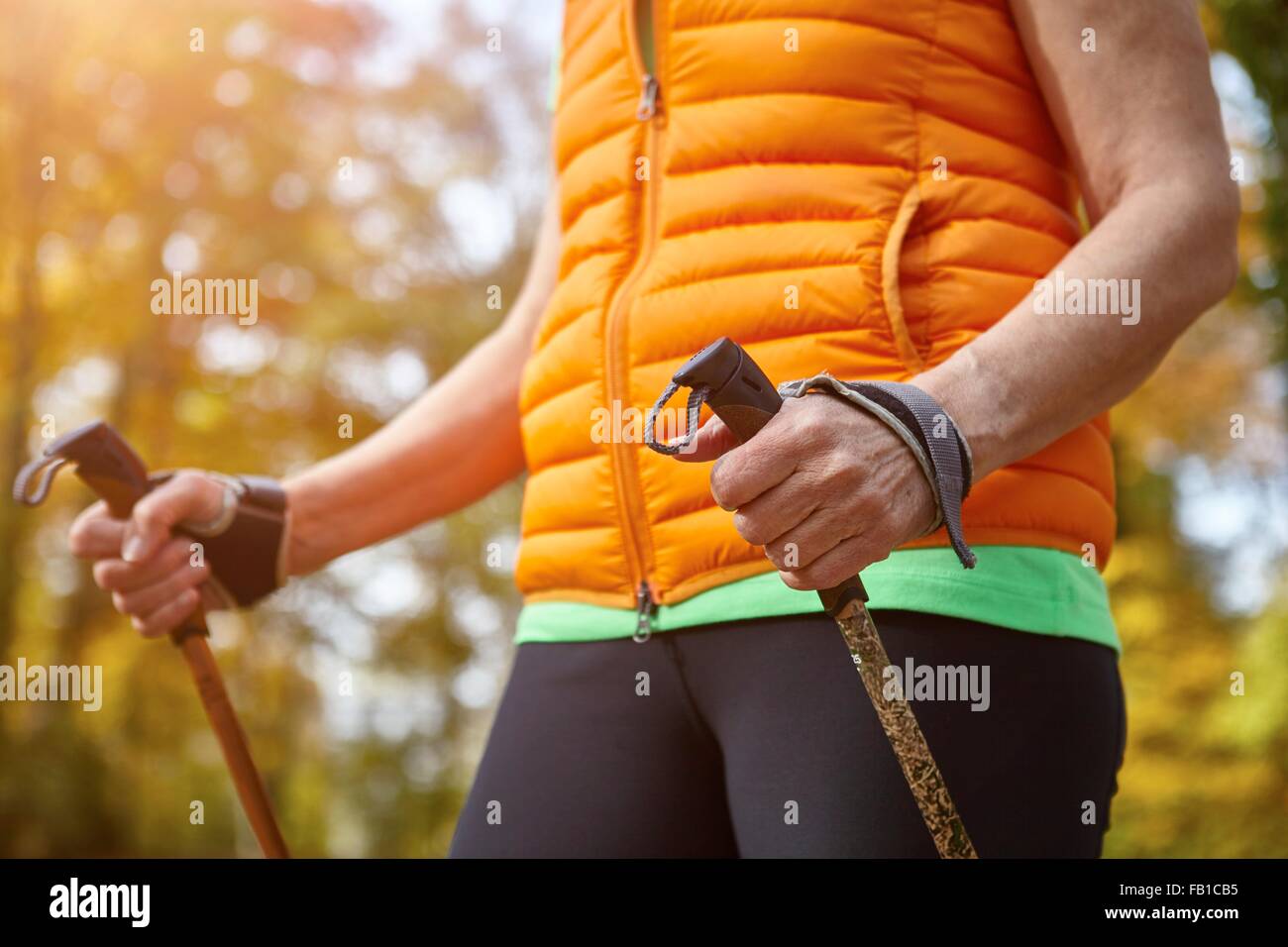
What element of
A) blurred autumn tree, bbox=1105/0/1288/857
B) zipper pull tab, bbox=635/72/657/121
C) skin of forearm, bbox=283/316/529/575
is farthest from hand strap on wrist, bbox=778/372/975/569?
blurred autumn tree, bbox=1105/0/1288/857

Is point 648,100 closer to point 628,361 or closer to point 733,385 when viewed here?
point 628,361

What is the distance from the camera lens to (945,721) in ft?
4.25

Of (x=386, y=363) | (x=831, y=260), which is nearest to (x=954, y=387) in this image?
(x=831, y=260)

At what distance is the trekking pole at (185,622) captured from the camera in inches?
71.3

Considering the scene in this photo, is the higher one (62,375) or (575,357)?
(62,375)

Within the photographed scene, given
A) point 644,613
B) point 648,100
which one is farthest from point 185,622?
point 648,100

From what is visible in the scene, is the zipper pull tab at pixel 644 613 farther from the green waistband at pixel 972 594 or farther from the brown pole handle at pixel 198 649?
the brown pole handle at pixel 198 649

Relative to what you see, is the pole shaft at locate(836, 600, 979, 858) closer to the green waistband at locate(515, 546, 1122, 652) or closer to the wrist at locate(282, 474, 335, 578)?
the green waistband at locate(515, 546, 1122, 652)

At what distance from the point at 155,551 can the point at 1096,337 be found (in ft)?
4.45

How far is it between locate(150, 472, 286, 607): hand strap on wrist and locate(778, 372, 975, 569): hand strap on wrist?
3.43 feet

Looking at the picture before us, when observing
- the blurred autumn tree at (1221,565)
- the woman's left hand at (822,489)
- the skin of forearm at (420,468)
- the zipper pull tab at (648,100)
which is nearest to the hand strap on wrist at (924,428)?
the woman's left hand at (822,489)

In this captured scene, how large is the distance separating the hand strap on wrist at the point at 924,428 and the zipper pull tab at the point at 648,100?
56cm

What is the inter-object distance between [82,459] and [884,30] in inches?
49.9
